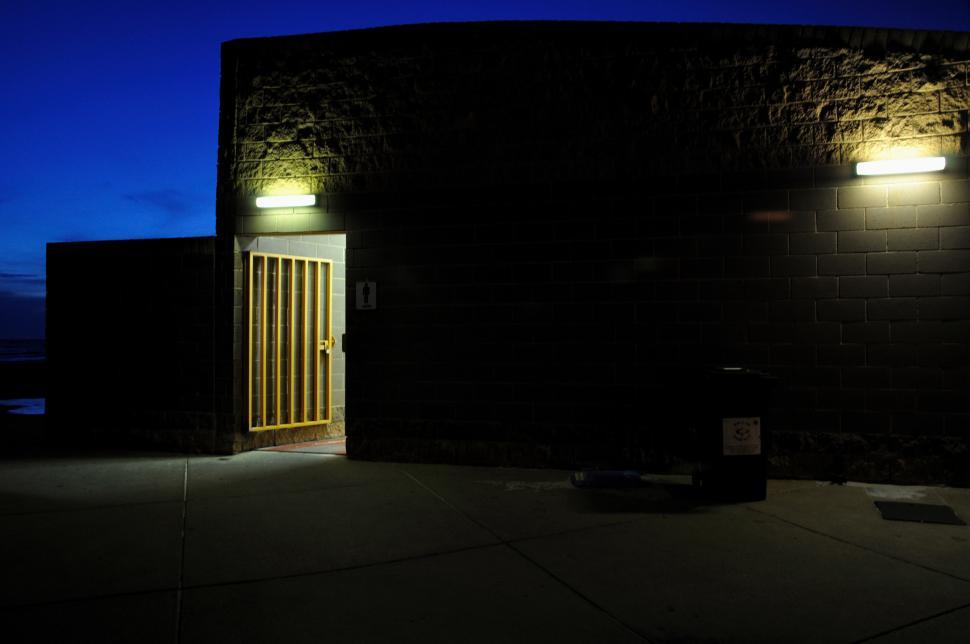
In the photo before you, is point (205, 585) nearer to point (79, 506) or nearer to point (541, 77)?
point (79, 506)

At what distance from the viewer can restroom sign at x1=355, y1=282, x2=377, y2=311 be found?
6.93 meters

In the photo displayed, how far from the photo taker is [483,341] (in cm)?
669

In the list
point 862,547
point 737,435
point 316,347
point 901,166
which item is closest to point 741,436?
point 737,435

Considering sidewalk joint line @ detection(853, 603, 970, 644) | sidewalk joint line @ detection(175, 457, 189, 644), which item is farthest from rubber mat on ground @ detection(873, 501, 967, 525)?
sidewalk joint line @ detection(175, 457, 189, 644)

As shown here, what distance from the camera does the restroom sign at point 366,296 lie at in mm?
6930

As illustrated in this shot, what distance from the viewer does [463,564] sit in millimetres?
3803

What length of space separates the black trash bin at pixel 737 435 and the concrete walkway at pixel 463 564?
0.20m

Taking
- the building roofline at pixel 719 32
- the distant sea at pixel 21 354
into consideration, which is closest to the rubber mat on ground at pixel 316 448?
the building roofline at pixel 719 32

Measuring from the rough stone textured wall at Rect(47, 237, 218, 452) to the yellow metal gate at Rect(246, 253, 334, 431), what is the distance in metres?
0.49

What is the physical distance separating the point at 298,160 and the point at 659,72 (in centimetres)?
415

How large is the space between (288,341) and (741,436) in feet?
18.0

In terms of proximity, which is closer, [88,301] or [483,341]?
[483,341]

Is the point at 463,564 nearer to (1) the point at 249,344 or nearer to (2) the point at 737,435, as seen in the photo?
(2) the point at 737,435

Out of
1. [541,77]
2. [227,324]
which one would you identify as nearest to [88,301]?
[227,324]
